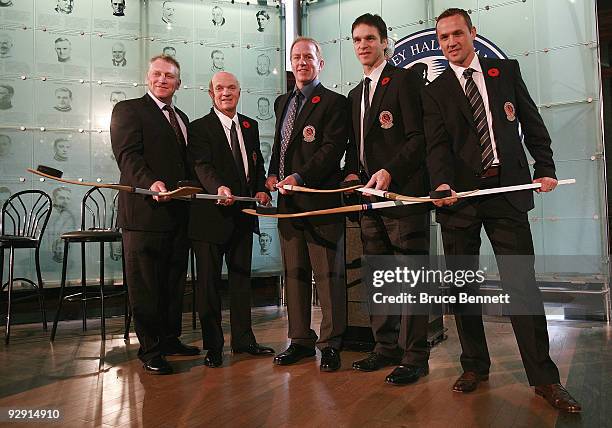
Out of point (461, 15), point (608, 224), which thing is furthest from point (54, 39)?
point (608, 224)

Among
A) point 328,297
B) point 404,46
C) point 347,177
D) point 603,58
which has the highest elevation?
point 404,46

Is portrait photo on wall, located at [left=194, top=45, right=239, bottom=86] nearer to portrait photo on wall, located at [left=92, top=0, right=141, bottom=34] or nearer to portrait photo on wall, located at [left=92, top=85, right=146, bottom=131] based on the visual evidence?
portrait photo on wall, located at [left=92, top=0, right=141, bottom=34]

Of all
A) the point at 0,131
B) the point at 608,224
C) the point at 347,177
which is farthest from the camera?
the point at 0,131

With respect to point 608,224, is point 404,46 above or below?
above

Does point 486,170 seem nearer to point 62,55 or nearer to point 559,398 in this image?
point 559,398

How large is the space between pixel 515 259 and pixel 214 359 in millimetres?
1647

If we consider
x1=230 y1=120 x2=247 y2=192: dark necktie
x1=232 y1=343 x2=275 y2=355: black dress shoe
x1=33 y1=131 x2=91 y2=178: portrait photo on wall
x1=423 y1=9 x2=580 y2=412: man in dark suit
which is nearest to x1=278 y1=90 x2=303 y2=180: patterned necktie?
x1=230 y1=120 x2=247 y2=192: dark necktie

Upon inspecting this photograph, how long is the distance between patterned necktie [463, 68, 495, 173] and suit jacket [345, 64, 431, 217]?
30cm

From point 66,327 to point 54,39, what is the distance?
103 inches

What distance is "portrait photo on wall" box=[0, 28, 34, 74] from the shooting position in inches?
179

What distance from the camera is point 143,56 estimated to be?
501 cm

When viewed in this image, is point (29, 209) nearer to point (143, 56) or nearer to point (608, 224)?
Result: point (143, 56)

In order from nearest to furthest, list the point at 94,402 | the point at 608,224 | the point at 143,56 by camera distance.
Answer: the point at 94,402 → the point at 608,224 → the point at 143,56

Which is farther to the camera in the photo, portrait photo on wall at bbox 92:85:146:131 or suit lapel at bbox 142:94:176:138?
portrait photo on wall at bbox 92:85:146:131
